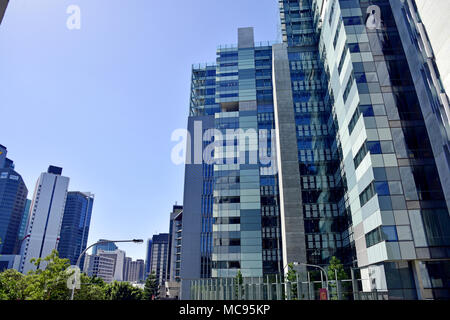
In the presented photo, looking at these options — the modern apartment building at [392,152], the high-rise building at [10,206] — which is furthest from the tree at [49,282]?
the high-rise building at [10,206]

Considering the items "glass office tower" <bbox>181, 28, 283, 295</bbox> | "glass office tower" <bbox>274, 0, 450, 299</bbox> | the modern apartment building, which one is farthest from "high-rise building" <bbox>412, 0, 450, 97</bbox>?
"glass office tower" <bbox>181, 28, 283, 295</bbox>

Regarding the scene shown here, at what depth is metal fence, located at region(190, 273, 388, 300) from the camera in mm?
26411

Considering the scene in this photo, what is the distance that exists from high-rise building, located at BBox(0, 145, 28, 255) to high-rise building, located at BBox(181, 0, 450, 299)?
495ft

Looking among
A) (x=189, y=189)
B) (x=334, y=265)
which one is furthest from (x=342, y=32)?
(x=189, y=189)

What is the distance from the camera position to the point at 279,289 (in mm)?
45406

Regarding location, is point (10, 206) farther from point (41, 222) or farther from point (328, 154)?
point (328, 154)

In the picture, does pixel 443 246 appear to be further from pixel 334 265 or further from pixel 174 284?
pixel 174 284

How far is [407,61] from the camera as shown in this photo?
37.2 metres

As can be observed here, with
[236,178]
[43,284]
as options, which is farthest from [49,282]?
[236,178]

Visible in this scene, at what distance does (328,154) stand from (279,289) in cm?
2743

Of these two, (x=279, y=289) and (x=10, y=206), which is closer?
(x=279, y=289)

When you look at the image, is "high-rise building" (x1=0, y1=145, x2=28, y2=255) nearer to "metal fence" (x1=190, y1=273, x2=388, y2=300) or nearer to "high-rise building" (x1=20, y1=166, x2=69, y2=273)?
"high-rise building" (x1=20, y1=166, x2=69, y2=273)

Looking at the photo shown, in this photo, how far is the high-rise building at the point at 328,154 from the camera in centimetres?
3147

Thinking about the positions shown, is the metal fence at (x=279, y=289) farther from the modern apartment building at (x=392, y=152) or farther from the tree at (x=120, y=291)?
the tree at (x=120, y=291)
